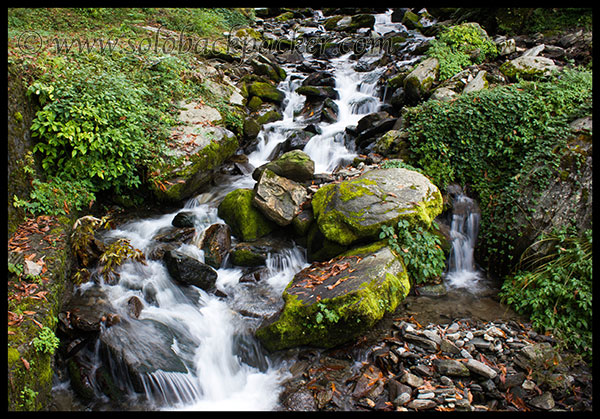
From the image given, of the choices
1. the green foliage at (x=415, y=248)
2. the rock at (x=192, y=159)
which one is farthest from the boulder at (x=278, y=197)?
the green foliage at (x=415, y=248)

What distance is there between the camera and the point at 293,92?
13.8 m

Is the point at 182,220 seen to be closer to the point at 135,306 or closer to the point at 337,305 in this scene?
the point at 135,306

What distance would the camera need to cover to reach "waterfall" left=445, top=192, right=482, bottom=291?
23.0ft

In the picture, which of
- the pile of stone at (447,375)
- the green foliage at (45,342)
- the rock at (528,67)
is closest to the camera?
the green foliage at (45,342)

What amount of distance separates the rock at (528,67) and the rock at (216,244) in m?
9.18

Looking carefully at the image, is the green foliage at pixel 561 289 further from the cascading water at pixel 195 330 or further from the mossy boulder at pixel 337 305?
the cascading water at pixel 195 330

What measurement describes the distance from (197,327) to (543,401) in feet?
15.6

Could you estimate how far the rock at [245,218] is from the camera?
23.9ft

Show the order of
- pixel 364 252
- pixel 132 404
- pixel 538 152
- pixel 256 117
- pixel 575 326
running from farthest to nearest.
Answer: pixel 256 117, pixel 538 152, pixel 364 252, pixel 575 326, pixel 132 404

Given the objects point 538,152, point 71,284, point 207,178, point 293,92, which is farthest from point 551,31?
point 71,284

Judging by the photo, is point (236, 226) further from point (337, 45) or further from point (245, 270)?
point (337, 45)

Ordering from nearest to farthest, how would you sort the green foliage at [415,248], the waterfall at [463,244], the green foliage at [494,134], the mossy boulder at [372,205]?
the green foliage at [415,248] < the mossy boulder at [372,205] < the waterfall at [463,244] < the green foliage at [494,134]

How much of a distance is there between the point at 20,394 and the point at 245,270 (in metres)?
3.81

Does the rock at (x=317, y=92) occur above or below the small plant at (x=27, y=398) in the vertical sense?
above
